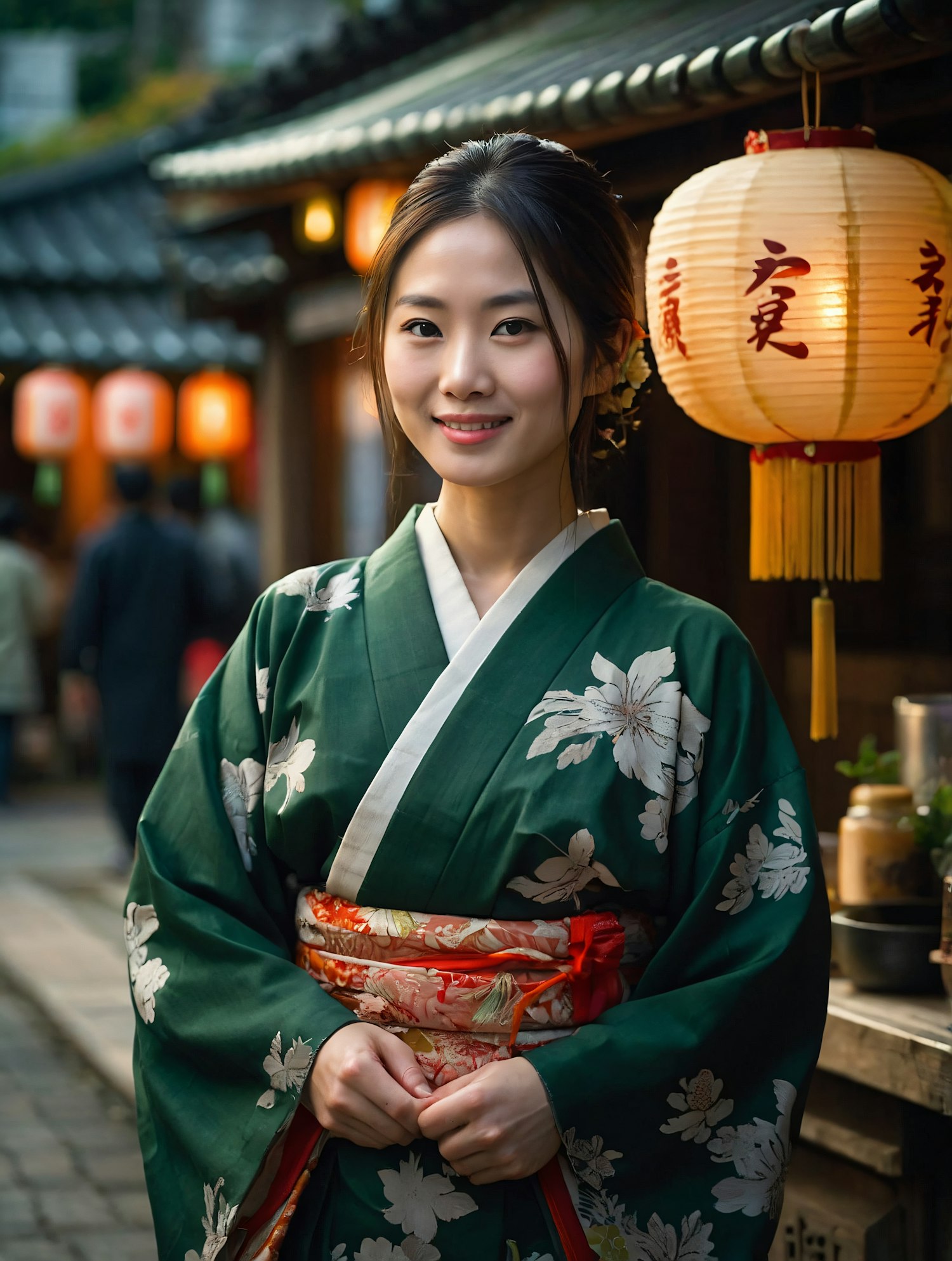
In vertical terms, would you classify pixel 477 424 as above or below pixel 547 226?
below

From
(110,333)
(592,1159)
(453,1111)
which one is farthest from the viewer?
(110,333)

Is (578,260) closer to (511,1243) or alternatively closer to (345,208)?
(511,1243)

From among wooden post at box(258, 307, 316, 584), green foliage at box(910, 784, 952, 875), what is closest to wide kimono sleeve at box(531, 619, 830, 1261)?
green foliage at box(910, 784, 952, 875)

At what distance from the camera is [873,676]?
5.27 m

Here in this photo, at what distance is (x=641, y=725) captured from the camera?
232 cm

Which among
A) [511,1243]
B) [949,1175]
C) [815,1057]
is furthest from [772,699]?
[949,1175]

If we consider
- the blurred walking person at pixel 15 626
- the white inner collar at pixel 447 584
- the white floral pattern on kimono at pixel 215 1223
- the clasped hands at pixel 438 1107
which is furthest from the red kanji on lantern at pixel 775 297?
the blurred walking person at pixel 15 626

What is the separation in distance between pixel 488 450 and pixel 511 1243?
1.22 m

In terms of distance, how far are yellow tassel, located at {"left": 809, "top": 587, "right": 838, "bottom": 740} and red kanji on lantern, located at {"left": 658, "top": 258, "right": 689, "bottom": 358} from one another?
621 mm

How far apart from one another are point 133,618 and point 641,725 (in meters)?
→ 7.03

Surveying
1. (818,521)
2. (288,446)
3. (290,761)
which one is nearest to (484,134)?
(818,521)

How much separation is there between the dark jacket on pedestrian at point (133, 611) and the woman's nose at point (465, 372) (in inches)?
267

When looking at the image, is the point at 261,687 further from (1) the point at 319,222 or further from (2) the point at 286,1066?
(1) the point at 319,222

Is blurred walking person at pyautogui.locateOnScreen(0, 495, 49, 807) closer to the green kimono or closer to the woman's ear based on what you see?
the green kimono
